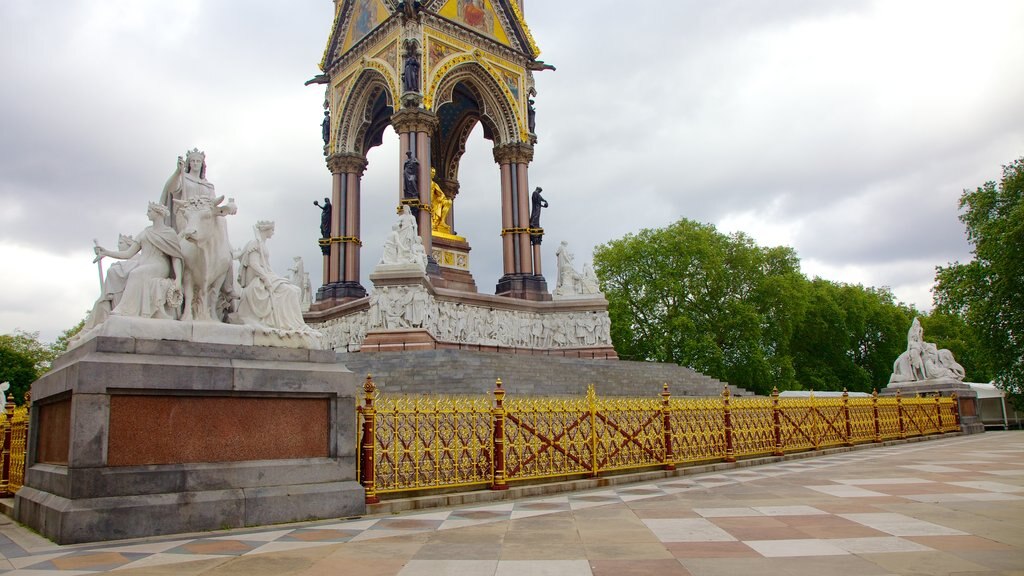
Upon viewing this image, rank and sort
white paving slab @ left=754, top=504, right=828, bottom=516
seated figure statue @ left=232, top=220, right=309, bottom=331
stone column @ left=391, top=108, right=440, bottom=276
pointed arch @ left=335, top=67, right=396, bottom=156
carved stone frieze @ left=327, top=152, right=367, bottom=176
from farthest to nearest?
carved stone frieze @ left=327, top=152, right=367, bottom=176 → pointed arch @ left=335, top=67, right=396, bottom=156 → stone column @ left=391, top=108, right=440, bottom=276 → seated figure statue @ left=232, top=220, right=309, bottom=331 → white paving slab @ left=754, top=504, right=828, bottom=516

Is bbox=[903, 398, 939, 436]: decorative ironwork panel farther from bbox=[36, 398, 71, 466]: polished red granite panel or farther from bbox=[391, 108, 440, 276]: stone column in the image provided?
bbox=[36, 398, 71, 466]: polished red granite panel

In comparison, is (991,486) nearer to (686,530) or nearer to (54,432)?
(686,530)

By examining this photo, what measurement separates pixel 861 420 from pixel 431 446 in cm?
1305

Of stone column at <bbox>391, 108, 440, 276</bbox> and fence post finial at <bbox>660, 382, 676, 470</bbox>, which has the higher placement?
stone column at <bbox>391, 108, 440, 276</bbox>

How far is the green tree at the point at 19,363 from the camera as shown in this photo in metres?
38.8

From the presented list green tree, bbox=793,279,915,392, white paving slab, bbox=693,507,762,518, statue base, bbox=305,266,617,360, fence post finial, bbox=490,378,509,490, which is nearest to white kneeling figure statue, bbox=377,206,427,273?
statue base, bbox=305,266,617,360

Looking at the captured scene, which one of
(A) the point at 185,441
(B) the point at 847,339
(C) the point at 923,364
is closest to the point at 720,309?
(B) the point at 847,339

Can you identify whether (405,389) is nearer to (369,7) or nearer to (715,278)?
(369,7)

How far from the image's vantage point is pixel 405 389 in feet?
52.8

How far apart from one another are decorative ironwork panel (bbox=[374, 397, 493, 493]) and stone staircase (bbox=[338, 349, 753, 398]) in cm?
567

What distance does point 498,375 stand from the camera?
54.4ft

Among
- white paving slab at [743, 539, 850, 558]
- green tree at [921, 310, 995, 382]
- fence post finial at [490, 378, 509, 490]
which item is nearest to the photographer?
white paving slab at [743, 539, 850, 558]

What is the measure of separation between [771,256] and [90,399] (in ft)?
152

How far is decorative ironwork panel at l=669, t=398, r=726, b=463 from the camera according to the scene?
39.3ft
